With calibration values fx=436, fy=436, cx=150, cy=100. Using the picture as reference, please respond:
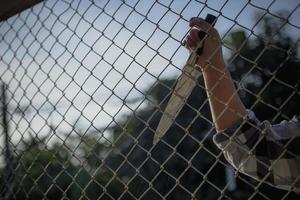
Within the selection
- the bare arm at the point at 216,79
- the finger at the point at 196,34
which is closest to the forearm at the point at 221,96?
the bare arm at the point at 216,79

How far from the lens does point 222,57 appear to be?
1671 mm

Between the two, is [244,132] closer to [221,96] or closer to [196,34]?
[221,96]

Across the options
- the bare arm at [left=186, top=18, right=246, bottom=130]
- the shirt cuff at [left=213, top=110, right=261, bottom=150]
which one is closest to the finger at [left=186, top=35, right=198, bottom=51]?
the bare arm at [left=186, top=18, right=246, bottom=130]

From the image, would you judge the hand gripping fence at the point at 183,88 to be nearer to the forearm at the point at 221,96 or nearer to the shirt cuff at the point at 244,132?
the forearm at the point at 221,96

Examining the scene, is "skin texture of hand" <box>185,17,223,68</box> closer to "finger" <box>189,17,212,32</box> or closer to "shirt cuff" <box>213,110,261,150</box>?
"finger" <box>189,17,212,32</box>

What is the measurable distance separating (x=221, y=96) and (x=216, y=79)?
68 mm

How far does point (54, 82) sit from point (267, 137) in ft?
4.31

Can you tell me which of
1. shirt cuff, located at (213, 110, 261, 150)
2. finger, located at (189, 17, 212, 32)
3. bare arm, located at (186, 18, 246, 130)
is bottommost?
shirt cuff, located at (213, 110, 261, 150)

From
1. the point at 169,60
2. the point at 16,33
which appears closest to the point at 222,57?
the point at 169,60

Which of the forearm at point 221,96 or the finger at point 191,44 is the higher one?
the finger at point 191,44

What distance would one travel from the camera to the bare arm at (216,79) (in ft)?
5.37

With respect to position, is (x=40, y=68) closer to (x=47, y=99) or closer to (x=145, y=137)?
(x=47, y=99)

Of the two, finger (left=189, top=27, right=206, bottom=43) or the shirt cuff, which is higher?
finger (left=189, top=27, right=206, bottom=43)

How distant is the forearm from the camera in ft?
5.38
